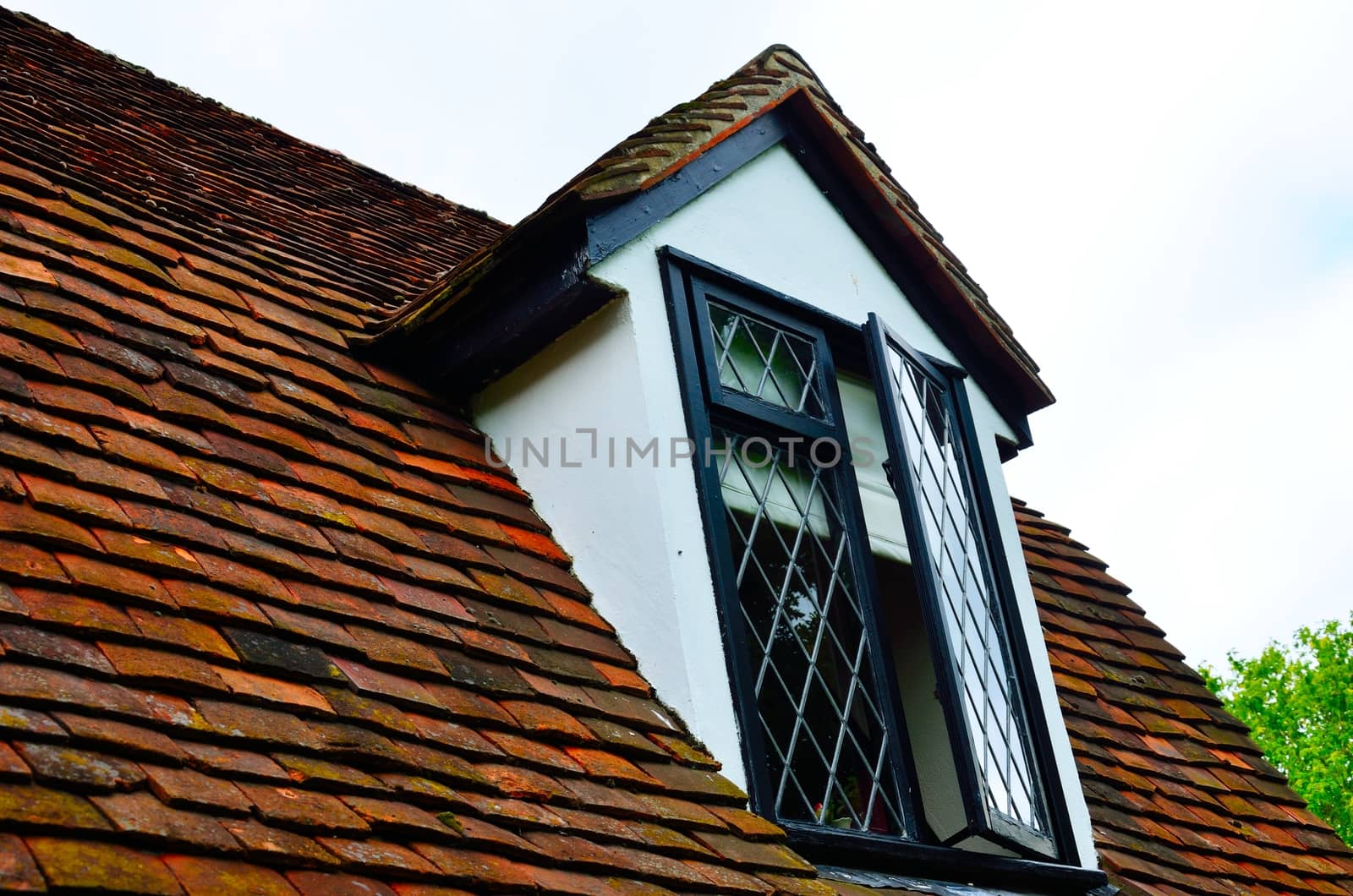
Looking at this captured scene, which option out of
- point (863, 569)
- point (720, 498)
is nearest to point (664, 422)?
point (720, 498)

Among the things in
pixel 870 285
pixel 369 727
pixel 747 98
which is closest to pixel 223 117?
pixel 747 98

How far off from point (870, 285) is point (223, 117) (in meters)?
3.73

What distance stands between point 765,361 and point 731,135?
84 cm

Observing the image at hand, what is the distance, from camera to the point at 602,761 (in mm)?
2949

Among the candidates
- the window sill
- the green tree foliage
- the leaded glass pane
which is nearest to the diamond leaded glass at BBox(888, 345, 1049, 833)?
the window sill

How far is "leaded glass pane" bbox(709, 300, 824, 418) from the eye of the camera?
165 inches

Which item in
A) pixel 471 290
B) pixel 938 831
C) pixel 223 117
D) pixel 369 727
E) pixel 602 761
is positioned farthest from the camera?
pixel 223 117

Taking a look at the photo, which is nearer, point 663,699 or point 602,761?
point 602,761

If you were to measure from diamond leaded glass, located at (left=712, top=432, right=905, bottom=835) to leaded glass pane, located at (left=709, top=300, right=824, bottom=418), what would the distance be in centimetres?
18

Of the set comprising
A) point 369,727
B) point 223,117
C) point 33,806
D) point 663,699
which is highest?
point 223,117

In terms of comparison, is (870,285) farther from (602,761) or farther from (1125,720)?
(602,761)

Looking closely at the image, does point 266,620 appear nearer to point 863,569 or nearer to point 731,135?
point 863,569

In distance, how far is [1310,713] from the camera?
28891 millimetres

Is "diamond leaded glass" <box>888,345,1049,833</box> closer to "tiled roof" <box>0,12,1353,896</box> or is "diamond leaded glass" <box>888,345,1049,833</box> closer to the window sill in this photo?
the window sill
